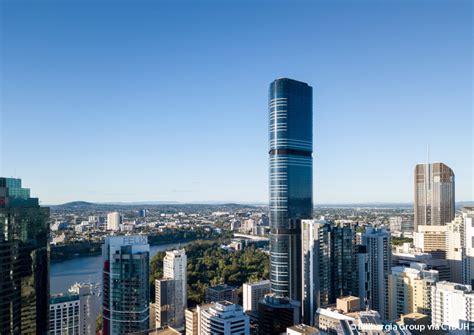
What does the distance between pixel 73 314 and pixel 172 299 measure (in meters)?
1.98

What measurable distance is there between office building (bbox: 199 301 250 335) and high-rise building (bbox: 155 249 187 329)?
261cm

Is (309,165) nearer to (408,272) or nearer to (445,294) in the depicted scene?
(408,272)

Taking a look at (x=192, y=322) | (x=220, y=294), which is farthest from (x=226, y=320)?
(x=220, y=294)

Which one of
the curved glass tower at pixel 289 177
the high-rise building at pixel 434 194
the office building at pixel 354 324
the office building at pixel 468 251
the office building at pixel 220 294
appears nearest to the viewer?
the office building at pixel 354 324

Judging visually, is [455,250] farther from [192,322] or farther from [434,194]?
[192,322]

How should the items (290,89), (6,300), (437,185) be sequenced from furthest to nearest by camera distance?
(437,185) → (290,89) → (6,300)

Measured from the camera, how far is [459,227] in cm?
1056

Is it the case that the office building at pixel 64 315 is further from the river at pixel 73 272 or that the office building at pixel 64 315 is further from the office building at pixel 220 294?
the river at pixel 73 272

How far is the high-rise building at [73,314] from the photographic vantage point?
250 inches

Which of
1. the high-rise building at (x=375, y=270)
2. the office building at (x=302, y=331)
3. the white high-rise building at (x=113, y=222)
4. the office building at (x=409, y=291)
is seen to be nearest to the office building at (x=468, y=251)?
the office building at (x=409, y=291)

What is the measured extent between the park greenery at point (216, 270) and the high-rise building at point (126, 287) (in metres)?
3.05

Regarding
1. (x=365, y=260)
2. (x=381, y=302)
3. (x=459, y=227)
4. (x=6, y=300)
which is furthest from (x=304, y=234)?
(x=6, y=300)

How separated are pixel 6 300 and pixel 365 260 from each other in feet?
23.1

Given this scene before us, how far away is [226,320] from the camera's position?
17.0ft
